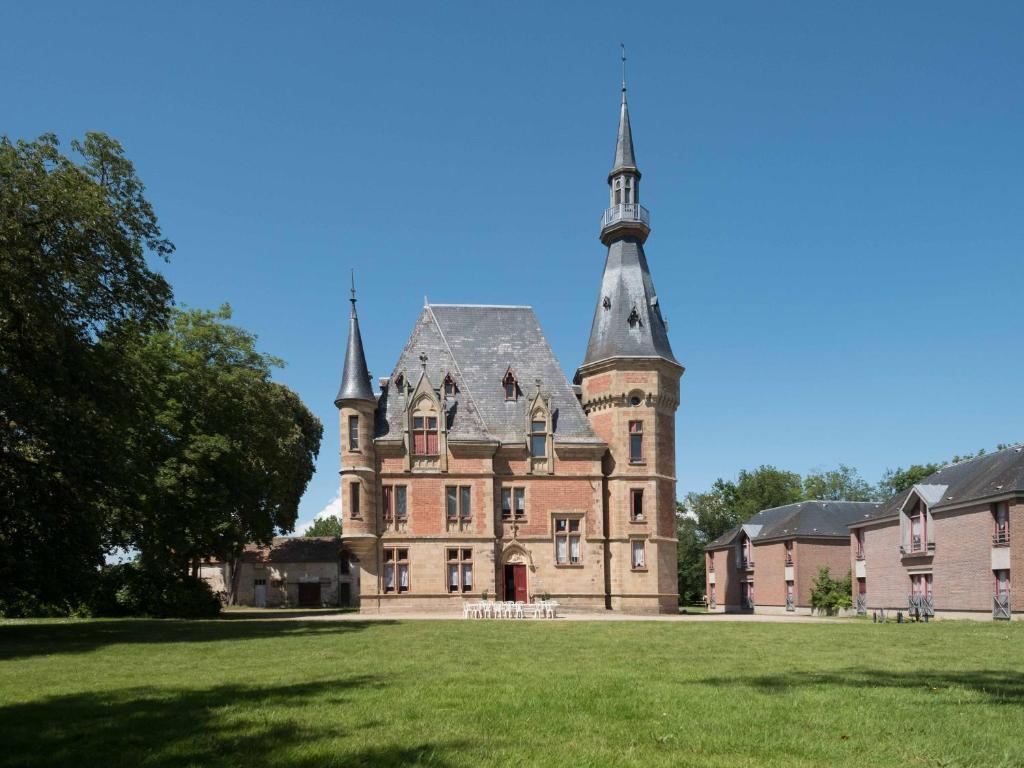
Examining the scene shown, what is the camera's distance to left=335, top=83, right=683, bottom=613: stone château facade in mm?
40875

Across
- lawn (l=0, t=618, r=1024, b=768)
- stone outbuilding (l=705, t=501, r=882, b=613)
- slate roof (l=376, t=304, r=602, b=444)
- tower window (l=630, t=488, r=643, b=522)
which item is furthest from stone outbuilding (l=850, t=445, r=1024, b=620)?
lawn (l=0, t=618, r=1024, b=768)

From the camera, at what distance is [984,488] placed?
1495 inches

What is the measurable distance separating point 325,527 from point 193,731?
120052 mm

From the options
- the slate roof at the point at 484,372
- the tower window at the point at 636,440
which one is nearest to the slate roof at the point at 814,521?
the tower window at the point at 636,440

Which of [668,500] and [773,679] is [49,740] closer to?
[773,679]

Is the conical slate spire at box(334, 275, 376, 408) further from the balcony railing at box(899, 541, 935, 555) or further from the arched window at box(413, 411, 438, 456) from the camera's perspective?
the balcony railing at box(899, 541, 935, 555)

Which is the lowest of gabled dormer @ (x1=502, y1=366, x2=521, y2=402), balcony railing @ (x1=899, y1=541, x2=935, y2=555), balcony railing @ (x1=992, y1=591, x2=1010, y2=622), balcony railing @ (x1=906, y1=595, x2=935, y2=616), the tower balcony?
balcony railing @ (x1=906, y1=595, x2=935, y2=616)

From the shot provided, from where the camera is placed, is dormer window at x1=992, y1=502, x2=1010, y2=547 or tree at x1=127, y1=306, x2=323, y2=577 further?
dormer window at x1=992, y1=502, x2=1010, y2=547

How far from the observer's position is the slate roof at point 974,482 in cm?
3664

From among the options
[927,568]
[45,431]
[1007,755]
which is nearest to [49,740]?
[1007,755]

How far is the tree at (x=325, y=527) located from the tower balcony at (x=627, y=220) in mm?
86449

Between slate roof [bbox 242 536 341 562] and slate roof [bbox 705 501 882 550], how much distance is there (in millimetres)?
31918

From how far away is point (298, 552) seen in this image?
212 feet

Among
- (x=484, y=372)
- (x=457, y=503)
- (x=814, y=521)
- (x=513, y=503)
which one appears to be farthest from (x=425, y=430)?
(x=814, y=521)
